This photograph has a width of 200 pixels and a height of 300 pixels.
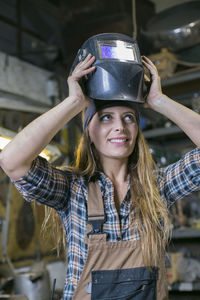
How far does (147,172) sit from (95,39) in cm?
54

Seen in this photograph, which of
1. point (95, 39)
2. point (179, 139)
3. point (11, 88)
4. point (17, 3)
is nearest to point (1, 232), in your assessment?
point (11, 88)

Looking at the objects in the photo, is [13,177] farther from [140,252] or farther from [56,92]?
[56,92]

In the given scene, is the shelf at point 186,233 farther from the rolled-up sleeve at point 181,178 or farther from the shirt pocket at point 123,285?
the shirt pocket at point 123,285

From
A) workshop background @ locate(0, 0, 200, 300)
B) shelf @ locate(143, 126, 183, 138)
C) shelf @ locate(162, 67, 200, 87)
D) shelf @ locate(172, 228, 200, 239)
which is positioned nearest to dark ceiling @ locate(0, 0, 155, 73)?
workshop background @ locate(0, 0, 200, 300)

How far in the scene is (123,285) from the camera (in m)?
1.32

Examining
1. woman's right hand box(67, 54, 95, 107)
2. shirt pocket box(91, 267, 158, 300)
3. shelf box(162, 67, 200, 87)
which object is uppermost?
shelf box(162, 67, 200, 87)

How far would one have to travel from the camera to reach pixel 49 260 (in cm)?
402

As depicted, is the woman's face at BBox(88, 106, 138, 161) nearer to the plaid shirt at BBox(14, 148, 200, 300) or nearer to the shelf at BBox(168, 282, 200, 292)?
the plaid shirt at BBox(14, 148, 200, 300)

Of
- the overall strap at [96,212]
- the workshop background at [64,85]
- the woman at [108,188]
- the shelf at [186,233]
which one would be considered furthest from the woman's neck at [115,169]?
the shelf at [186,233]

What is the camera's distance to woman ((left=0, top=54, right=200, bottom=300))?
1293 millimetres

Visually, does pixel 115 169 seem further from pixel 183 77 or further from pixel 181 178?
pixel 183 77

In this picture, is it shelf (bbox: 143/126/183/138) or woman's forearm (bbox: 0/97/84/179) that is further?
shelf (bbox: 143/126/183/138)

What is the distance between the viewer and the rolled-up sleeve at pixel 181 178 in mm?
1467

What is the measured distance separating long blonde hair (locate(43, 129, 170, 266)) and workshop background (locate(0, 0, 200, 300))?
48 cm
